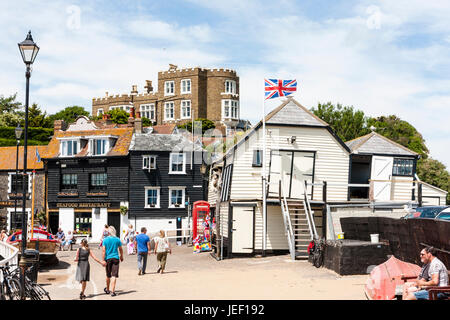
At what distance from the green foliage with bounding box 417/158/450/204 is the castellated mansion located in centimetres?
3150

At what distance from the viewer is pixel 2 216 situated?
49188mm

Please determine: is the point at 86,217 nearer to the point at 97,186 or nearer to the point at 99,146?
the point at 97,186

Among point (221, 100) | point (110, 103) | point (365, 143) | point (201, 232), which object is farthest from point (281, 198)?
point (110, 103)

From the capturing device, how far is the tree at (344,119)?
56844mm

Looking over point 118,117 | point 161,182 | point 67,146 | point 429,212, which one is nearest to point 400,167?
point 429,212

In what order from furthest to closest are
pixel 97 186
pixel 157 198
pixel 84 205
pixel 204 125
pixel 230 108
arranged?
1. pixel 230 108
2. pixel 204 125
3. pixel 97 186
4. pixel 84 205
5. pixel 157 198

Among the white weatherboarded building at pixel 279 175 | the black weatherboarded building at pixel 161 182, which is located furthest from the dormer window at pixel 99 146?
the white weatherboarded building at pixel 279 175

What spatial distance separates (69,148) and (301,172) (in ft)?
87.3

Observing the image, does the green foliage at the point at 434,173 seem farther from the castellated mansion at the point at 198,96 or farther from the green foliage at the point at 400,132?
the castellated mansion at the point at 198,96

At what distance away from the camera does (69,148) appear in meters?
47.6

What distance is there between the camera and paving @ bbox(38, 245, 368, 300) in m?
14.6

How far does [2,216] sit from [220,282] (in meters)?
37.5

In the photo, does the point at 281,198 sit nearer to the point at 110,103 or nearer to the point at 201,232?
the point at 201,232

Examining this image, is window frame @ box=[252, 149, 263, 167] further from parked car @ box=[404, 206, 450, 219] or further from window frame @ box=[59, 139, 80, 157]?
window frame @ box=[59, 139, 80, 157]
